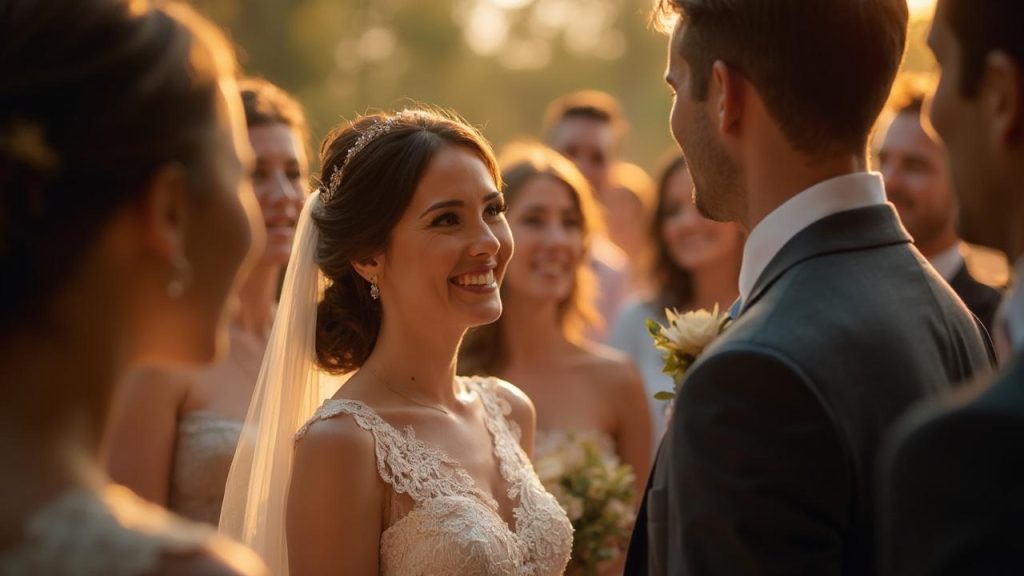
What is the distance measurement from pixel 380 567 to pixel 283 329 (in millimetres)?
998

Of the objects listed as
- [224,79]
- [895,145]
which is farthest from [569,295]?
[224,79]

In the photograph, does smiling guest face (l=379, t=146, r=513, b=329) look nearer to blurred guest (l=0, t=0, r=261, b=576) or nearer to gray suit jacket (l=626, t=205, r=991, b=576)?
gray suit jacket (l=626, t=205, r=991, b=576)

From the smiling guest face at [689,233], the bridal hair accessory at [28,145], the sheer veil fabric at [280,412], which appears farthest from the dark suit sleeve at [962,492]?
the smiling guest face at [689,233]

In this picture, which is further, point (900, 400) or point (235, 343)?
point (235, 343)

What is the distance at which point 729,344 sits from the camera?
92.0 inches

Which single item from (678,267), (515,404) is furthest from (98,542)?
(678,267)

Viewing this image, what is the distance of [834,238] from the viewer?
8.33ft

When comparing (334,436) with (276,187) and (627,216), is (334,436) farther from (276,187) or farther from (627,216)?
(627,216)

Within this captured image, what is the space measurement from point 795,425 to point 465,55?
25.4 m

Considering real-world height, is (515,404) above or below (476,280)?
below

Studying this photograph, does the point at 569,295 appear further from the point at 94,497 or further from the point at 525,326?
the point at 94,497

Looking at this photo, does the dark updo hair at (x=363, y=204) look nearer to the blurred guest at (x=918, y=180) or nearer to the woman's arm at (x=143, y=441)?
the woman's arm at (x=143, y=441)

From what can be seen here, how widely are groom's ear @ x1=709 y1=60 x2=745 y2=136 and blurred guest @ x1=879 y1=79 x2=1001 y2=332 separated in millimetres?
3193

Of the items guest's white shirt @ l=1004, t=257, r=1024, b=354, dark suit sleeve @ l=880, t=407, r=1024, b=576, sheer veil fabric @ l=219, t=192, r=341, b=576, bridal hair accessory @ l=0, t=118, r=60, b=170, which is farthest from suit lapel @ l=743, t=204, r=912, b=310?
sheer veil fabric @ l=219, t=192, r=341, b=576
